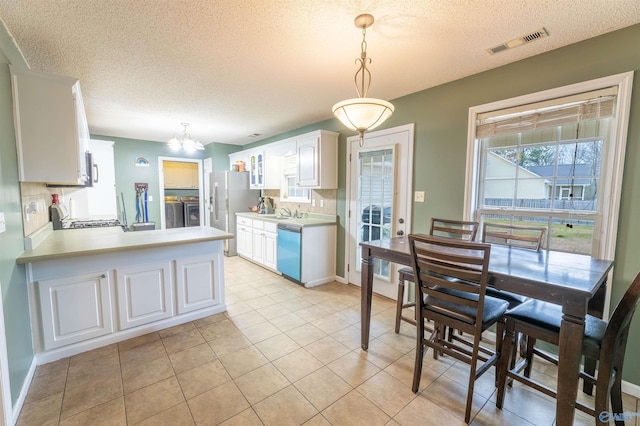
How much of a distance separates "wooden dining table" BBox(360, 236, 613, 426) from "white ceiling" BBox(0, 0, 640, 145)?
1534mm

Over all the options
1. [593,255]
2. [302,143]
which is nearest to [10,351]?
[302,143]

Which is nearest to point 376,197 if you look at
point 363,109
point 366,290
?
point 366,290

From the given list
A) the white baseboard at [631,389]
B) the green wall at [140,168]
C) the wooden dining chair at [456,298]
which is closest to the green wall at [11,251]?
the wooden dining chair at [456,298]

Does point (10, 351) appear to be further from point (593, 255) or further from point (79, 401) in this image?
point (593, 255)

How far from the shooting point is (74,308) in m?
2.14

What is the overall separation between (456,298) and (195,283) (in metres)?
2.36

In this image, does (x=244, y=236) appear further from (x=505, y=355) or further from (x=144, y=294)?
(x=505, y=355)

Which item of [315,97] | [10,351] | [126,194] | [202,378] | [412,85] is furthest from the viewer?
[126,194]

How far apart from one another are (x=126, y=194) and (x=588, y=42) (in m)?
7.14

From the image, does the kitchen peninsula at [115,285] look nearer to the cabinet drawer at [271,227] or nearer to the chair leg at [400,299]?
the cabinet drawer at [271,227]

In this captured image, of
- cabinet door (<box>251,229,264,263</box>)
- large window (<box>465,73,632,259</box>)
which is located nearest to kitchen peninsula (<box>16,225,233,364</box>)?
cabinet door (<box>251,229,264,263</box>)

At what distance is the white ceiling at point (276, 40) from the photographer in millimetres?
1640

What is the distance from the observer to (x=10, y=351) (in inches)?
61.1

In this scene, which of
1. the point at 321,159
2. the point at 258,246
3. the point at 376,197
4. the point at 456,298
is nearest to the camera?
the point at 456,298
